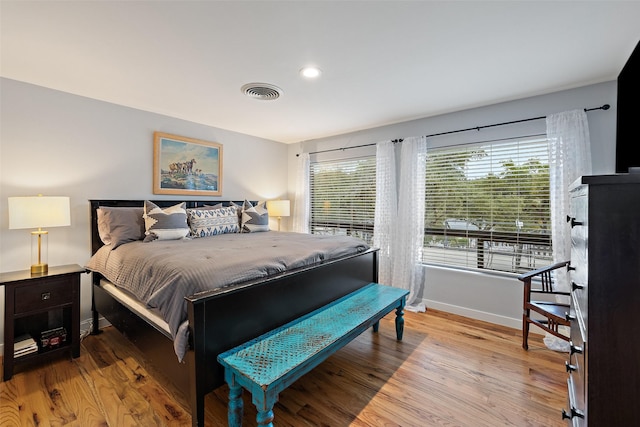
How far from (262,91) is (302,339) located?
2.20m

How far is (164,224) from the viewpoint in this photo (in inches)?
108

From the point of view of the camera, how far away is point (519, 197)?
290 cm

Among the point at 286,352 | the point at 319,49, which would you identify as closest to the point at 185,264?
the point at 286,352

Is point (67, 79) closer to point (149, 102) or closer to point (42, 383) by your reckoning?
point (149, 102)

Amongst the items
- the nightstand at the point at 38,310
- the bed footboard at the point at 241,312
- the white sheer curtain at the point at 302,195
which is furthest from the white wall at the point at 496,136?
the nightstand at the point at 38,310

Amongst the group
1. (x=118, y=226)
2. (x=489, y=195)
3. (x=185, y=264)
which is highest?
(x=489, y=195)

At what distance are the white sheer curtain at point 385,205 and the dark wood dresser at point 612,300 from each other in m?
2.73

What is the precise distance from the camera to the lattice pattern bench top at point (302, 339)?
4.75 ft

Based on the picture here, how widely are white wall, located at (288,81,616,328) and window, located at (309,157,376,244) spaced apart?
1.77 ft

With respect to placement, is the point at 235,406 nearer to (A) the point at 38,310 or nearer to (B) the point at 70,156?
(A) the point at 38,310

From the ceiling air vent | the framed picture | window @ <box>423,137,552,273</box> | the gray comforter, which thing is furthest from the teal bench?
the framed picture

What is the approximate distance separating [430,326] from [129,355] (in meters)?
2.81

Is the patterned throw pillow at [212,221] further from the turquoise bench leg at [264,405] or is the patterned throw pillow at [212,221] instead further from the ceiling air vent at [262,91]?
the turquoise bench leg at [264,405]

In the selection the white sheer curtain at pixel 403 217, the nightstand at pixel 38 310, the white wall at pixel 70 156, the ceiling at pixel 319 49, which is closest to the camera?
the ceiling at pixel 319 49
